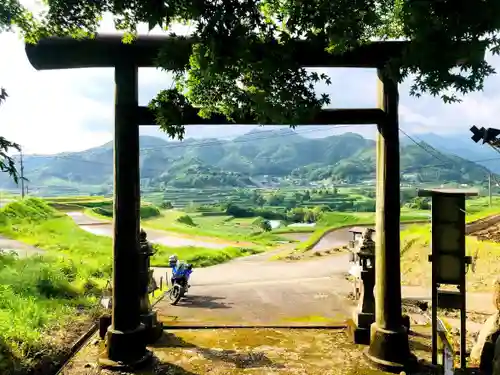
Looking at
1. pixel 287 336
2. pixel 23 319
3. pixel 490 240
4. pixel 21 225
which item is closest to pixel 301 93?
pixel 287 336

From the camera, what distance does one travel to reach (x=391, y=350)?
17.7ft

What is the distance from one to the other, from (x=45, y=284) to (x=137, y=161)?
5372 mm

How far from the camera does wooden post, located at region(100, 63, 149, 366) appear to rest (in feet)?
17.3

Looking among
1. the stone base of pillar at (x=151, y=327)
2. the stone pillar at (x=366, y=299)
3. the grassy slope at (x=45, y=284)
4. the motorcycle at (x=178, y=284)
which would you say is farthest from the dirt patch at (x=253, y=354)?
the motorcycle at (x=178, y=284)

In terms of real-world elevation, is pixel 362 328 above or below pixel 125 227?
below

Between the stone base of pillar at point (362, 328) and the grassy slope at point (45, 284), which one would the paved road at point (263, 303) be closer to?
the stone base of pillar at point (362, 328)

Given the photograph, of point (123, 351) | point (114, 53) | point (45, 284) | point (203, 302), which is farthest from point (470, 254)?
point (114, 53)

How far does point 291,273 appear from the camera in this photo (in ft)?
46.1

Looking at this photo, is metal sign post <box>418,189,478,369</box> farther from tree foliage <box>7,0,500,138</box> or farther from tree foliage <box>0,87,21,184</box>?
tree foliage <box>0,87,21,184</box>

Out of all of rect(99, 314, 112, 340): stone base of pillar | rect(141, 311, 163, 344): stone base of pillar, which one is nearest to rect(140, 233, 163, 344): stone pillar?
rect(141, 311, 163, 344): stone base of pillar

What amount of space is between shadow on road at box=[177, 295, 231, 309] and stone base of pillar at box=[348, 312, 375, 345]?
9.27 ft

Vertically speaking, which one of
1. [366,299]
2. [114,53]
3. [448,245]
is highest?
[114,53]

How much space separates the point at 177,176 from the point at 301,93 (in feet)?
502

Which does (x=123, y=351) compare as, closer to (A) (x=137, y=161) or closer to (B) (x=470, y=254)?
(A) (x=137, y=161)
